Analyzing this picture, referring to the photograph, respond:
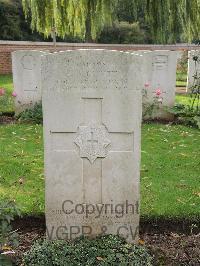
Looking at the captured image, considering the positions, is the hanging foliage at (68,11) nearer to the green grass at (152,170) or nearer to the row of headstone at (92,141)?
the green grass at (152,170)

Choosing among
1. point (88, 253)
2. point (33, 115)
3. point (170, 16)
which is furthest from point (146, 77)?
point (88, 253)

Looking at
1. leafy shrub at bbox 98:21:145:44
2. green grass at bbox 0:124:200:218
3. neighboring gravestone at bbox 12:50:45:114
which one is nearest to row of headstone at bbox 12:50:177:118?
neighboring gravestone at bbox 12:50:45:114

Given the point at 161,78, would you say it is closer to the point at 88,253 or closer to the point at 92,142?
the point at 92,142

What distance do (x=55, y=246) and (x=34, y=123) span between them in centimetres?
517

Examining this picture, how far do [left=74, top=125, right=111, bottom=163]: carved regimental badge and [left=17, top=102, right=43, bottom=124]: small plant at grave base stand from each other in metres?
5.08

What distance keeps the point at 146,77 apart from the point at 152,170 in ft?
12.3

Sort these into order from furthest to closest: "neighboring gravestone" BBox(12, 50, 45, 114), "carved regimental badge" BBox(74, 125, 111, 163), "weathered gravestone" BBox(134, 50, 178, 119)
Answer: "weathered gravestone" BBox(134, 50, 178, 119)
"neighboring gravestone" BBox(12, 50, 45, 114)
"carved regimental badge" BBox(74, 125, 111, 163)

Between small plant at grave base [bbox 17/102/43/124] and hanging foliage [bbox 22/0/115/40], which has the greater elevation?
hanging foliage [bbox 22/0/115/40]

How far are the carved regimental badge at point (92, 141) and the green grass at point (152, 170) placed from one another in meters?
0.99

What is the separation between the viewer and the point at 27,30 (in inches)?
979

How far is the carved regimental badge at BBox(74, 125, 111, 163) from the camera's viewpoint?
10.6 feet

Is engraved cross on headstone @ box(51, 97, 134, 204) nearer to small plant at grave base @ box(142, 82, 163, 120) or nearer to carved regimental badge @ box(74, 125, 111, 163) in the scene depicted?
carved regimental badge @ box(74, 125, 111, 163)

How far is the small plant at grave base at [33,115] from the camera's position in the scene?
27.3 ft

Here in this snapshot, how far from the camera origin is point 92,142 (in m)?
3.25
